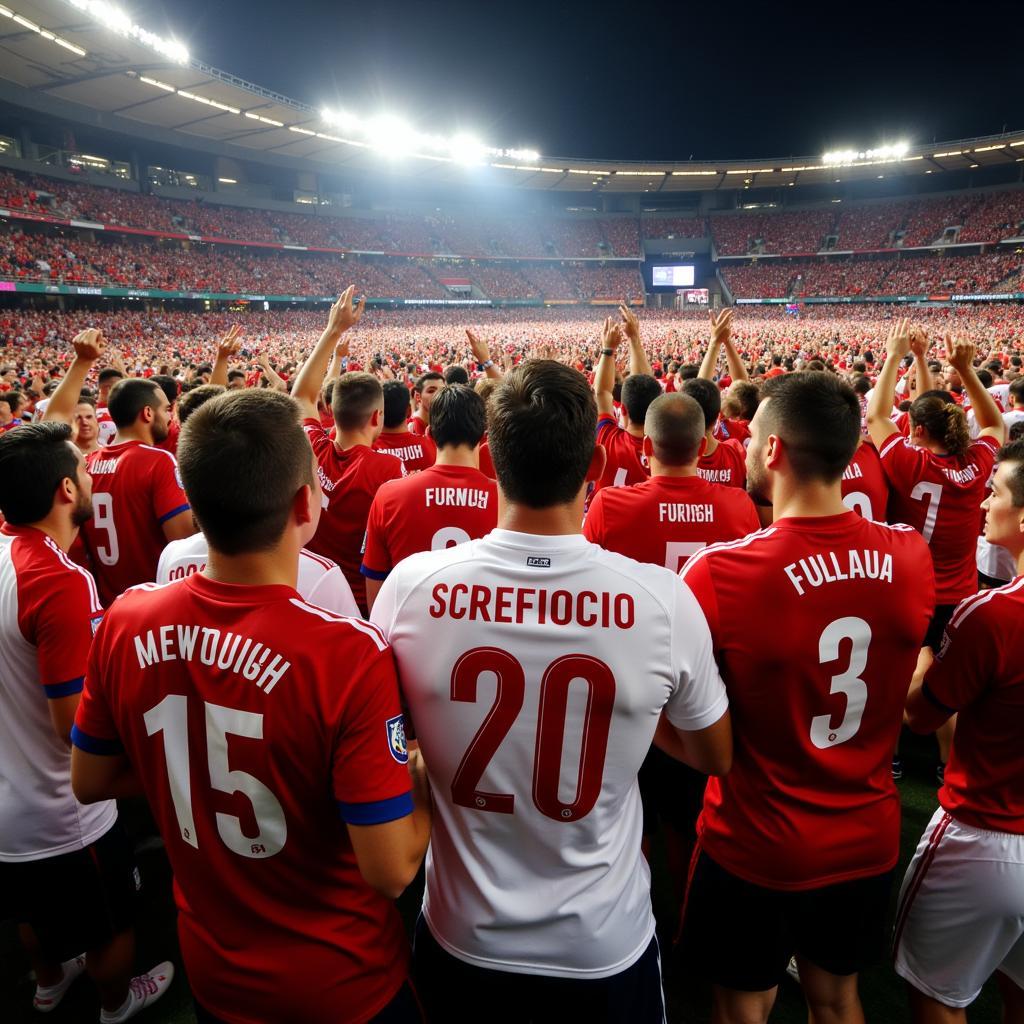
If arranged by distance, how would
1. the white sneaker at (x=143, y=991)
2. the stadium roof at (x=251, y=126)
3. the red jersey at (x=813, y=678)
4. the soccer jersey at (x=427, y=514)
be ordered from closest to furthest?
1. the red jersey at (x=813, y=678)
2. the white sneaker at (x=143, y=991)
3. the soccer jersey at (x=427, y=514)
4. the stadium roof at (x=251, y=126)

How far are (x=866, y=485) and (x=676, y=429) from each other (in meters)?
1.85

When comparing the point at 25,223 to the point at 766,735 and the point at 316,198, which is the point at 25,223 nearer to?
the point at 316,198

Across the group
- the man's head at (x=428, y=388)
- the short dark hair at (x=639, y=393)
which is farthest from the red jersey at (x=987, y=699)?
the man's head at (x=428, y=388)

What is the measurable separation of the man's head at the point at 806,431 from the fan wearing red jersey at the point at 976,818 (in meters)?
0.58

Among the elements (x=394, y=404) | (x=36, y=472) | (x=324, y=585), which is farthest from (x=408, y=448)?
(x=324, y=585)

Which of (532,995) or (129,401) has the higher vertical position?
(129,401)

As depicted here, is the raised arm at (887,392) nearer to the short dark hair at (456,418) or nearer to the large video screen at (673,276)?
the short dark hair at (456,418)

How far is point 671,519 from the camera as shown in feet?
10.0

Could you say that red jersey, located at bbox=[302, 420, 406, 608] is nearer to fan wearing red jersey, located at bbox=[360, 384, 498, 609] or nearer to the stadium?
the stadium

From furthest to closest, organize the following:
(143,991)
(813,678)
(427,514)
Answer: (427,514), (143,991), (813,678)

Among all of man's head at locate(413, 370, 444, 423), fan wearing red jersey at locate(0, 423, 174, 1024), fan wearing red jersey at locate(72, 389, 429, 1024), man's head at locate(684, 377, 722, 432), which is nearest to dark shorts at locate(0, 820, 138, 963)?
fan wearing red jersey at locate(0, 423, 174, 1024)

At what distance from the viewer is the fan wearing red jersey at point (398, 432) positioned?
5168 millimetres

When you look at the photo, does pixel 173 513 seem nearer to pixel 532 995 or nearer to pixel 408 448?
pixel 408 448

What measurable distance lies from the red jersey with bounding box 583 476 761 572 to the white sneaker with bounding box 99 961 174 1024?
2760mm
